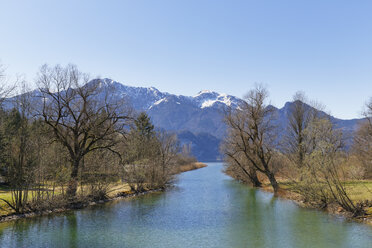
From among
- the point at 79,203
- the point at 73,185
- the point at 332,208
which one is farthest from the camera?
the point at 79,203

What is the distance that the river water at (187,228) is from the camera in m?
19.4

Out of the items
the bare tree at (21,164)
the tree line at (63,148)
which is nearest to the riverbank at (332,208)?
the tree line at (63,148)

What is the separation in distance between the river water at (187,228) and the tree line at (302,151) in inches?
115

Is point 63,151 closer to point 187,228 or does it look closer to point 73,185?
point 73,185

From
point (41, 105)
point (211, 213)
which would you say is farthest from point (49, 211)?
point (211, 213)

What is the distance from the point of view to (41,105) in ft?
112

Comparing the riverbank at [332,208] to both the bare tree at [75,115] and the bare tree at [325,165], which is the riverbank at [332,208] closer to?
the bare tree at [325,165]

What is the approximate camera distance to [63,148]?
35250mm

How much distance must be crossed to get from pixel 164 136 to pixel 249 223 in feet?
141

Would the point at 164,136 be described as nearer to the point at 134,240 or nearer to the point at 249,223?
the point at 249,223

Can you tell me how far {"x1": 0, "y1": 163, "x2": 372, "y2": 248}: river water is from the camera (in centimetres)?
1941

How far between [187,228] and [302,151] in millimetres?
21223

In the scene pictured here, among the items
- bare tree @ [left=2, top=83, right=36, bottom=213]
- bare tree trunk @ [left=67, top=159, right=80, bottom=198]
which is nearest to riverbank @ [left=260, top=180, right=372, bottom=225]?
bare tree trunk @ [left=67, top=159, right=80, bottom=198]

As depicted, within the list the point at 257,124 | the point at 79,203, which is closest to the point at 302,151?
the point at 257,124
